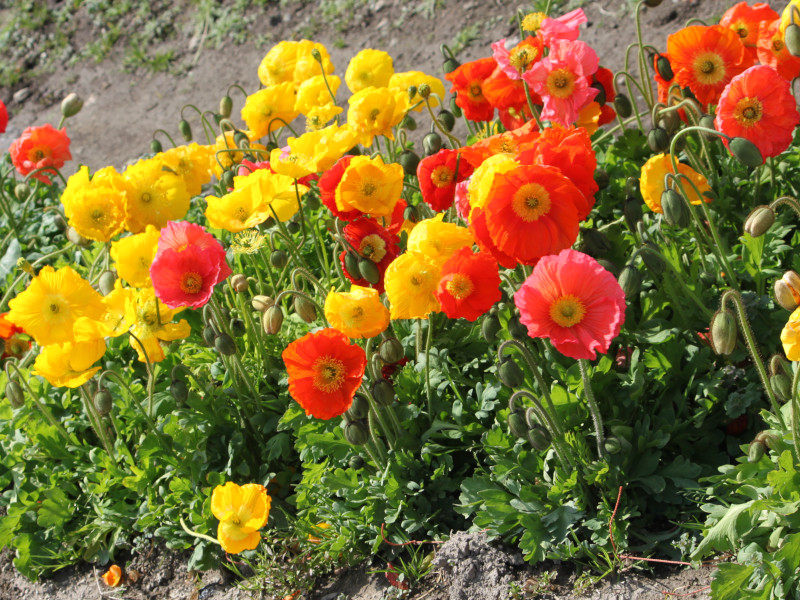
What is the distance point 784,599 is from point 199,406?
68.5 inches

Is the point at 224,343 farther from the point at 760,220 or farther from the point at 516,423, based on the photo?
the point at 760,220

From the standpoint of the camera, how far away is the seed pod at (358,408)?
2.20 metres

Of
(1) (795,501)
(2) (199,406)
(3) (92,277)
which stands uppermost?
(3) (92,277)

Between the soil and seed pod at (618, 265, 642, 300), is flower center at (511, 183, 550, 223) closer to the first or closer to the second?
seed pod at (618, 265, 642, 300)

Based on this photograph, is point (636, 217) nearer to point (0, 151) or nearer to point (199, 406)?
point (199, 406)

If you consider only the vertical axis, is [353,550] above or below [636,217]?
below

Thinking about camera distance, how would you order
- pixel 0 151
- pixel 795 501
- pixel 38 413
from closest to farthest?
pixel 795 501
pixel 38 413
pixel 0 151

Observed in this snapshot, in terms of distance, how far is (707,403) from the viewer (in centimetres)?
225

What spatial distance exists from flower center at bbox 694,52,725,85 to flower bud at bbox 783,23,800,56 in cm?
25

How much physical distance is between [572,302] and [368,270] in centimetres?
68

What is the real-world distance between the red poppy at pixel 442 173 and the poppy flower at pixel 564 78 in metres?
0.39

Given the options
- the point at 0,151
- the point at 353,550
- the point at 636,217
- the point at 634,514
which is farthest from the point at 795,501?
the point at 0,151

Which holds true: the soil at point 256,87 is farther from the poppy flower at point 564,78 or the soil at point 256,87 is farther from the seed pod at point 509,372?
the poppy flower at point 564,78

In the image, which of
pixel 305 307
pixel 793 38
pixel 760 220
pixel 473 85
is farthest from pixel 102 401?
pixel 793 38
